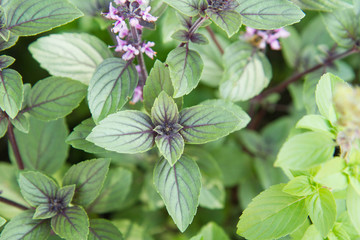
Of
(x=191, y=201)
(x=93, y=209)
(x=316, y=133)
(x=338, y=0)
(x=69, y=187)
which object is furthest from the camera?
(x=93, y=209)

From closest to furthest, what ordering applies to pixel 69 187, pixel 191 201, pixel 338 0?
pixel 191 201 < pixel 69 187 < pixel 338 0

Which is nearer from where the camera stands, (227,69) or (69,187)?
(69,187)

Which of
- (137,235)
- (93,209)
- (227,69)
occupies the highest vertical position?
(227,69)

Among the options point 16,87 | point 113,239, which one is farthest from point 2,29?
point 113,239

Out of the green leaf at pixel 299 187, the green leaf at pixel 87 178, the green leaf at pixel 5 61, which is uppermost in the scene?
the green leaf at pixel 5 61

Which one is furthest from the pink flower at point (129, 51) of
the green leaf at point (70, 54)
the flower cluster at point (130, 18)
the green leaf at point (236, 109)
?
the green leaf at point (236, 109)

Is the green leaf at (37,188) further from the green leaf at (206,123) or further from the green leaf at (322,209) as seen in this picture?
the green leaf at (322,209)

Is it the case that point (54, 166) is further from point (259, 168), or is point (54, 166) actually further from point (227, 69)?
point (259, 168)
